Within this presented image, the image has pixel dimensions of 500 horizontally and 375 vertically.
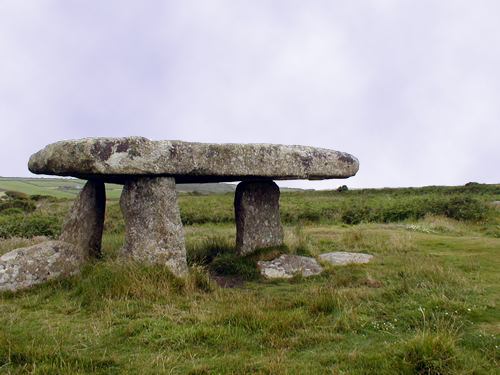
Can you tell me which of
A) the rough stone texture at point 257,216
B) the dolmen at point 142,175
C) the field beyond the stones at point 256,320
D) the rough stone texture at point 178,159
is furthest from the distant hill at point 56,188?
the field beyond the stones at point 256,320

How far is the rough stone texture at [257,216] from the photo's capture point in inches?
378

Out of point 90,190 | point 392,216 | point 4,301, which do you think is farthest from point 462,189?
point 4,301

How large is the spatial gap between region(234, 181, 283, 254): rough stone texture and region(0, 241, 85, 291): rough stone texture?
10.2 feet

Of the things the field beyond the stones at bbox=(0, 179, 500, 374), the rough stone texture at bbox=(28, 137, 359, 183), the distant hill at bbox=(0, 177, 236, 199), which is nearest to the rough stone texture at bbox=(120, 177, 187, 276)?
the rough stone texture at bbox=(28, 137, 359, 183)

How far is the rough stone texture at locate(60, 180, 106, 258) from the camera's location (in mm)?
8742

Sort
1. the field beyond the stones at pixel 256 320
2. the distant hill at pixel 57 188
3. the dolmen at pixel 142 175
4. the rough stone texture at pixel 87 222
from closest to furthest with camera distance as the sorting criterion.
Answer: the field beyond the stones at pixel 256 320 < the dolmen at pixel 142 175 < the rough stone texture at pixel 87 222 < the distant hill at pixel 57 188

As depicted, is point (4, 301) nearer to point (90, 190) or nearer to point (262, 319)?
point (90, 190)

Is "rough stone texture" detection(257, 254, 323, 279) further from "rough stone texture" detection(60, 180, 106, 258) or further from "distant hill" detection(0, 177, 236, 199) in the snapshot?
"distant hill" detection(0, 177, 236, 199)

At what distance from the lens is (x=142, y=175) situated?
25.5ft

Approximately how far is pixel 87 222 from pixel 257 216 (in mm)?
3255

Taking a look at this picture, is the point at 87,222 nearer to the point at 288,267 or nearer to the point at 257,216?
the point at 257,216

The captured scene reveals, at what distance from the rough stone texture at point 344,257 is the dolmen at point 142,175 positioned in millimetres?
1662

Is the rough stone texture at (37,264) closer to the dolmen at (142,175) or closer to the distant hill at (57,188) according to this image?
the dolmen at (142,175)

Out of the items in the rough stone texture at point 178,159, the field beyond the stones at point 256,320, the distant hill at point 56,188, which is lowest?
the field beyond the stones at point 256,320
